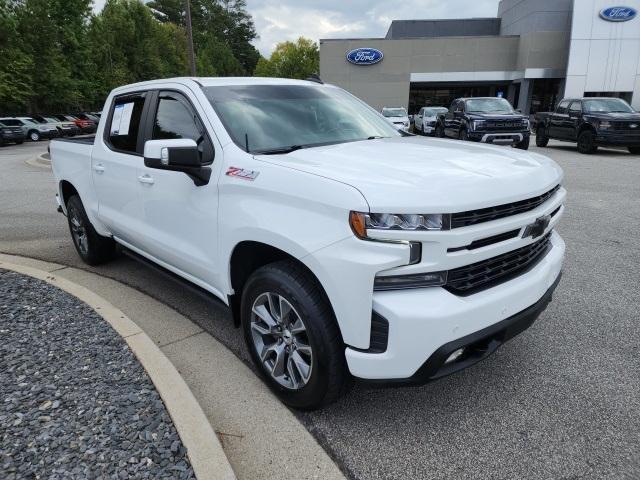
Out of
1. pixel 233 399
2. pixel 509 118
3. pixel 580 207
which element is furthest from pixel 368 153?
pixel 509 118

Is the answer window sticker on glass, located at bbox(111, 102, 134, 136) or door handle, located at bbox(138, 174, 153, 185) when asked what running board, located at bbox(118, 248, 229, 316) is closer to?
door handle, located at bbox(138, 174, 153, 185)

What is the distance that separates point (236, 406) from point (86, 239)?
3.27 metres

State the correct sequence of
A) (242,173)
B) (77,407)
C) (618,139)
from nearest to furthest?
(77,407) < (242,173) < (618,139)

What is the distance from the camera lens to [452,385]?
3080 millimetres

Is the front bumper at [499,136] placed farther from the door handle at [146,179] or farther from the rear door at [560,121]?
the door handle at [146,179]

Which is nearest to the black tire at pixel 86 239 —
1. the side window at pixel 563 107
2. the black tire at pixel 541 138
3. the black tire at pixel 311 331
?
the black tire at pixel 311 331

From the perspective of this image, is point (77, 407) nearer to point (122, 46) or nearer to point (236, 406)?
point (236, 406)

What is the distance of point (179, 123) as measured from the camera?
3.57 meters

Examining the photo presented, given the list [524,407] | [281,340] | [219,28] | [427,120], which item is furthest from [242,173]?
[219,28]

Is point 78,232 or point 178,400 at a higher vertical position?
point 78,232

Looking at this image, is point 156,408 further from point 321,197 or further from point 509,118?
point 509,118

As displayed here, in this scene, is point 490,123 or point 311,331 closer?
point 311,331

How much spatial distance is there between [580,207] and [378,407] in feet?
22.1

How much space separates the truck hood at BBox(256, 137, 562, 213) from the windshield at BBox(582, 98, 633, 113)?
48.0ft
